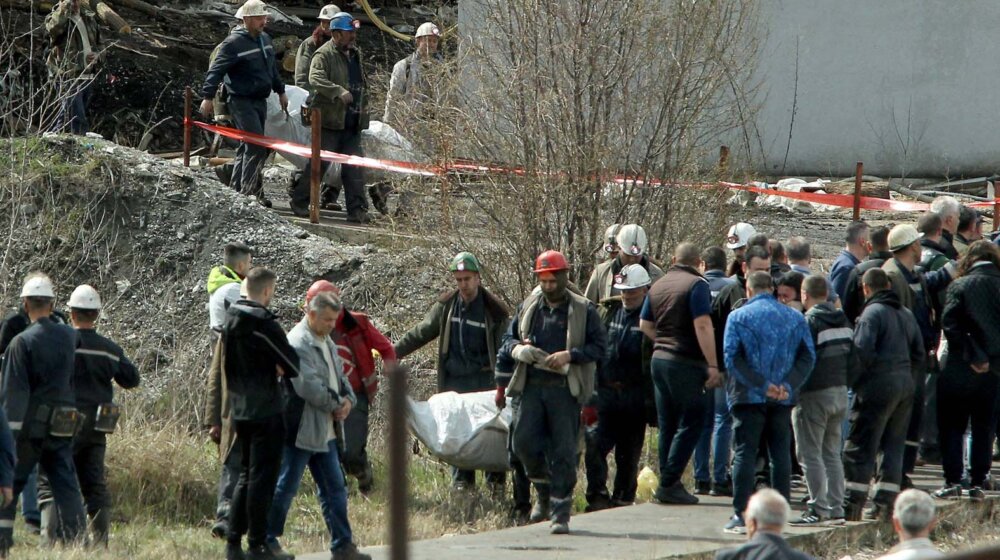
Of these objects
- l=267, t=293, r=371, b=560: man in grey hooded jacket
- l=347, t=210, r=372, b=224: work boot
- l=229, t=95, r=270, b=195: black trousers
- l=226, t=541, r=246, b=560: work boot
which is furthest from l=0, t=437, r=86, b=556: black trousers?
l=347, t=210, r=372, b=224: work boot

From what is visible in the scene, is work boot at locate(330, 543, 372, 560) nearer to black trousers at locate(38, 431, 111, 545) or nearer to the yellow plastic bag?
black trousers at locate(38, 431, 111, 545)

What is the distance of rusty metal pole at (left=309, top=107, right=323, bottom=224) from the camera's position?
12.8 metres

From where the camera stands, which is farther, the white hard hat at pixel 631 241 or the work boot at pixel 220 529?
the white hard hat at pixel 631 241

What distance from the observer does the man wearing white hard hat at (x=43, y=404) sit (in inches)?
297

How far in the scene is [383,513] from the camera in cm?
934

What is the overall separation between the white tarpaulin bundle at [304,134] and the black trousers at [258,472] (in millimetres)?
6249

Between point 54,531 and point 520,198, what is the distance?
5109 mm

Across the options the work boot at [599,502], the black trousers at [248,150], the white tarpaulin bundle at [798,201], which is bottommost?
the work boot at [599,502]

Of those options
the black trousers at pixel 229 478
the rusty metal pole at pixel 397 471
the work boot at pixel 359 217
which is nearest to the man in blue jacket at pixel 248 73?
the work boot at pixel 359 217

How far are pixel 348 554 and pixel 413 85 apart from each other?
590 cm

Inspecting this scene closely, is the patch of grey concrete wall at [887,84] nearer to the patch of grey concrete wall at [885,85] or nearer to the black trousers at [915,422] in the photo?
the patch of grey concrete wall at [885,85]

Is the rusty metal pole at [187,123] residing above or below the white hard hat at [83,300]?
above

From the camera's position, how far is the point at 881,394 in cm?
823

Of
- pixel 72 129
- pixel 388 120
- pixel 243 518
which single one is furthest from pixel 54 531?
pixel 72 129
